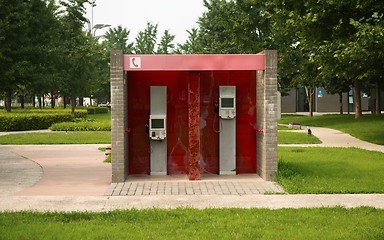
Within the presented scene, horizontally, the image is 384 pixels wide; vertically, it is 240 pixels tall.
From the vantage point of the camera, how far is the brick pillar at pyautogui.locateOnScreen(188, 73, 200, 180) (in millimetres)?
12266

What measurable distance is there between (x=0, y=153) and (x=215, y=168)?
8.84 metres

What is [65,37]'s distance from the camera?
45094 mm

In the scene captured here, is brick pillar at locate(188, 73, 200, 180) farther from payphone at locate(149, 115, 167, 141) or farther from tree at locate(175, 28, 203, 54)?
tree at locate(175, 28, 203, 54)

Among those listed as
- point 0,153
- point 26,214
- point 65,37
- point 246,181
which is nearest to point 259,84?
point 246,181

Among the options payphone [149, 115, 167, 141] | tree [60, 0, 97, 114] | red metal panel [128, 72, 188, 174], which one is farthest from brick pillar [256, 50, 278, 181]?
tree [60, 0, 97, 114]

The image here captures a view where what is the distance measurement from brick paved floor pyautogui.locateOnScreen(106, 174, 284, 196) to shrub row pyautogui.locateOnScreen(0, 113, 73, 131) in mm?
21941

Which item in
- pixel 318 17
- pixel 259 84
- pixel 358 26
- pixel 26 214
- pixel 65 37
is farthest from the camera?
pixel 65 37

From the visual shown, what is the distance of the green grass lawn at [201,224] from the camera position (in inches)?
280

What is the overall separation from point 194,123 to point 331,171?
351 cm

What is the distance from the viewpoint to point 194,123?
12258mm

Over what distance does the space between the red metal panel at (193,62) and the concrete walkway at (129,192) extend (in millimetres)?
2362

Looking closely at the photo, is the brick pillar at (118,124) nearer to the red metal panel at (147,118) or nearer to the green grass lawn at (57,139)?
the red metal panel at (147,118)

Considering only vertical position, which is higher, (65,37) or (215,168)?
(65,37)

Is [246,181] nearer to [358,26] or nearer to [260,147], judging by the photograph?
[260,147]
